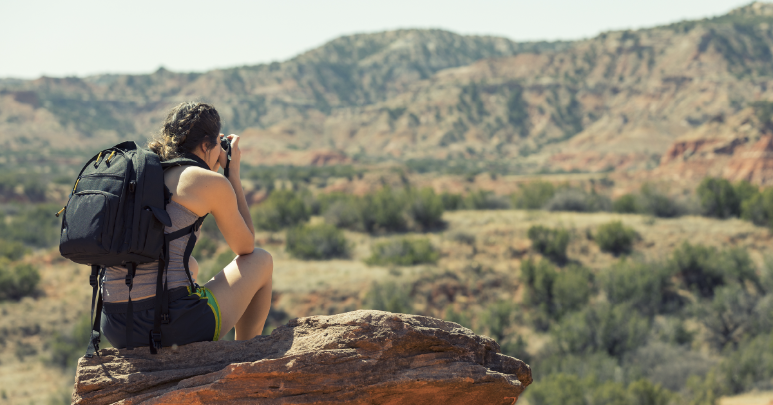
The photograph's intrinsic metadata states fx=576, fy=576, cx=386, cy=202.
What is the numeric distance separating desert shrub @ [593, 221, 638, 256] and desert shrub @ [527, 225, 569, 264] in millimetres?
1271

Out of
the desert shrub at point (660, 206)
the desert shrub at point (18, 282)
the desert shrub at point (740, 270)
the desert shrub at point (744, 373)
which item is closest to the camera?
the desert shrub at point (744, 373)

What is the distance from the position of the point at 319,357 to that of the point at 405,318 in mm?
534

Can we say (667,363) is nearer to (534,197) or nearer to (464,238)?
(464,238)

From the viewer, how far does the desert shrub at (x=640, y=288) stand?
17.4m

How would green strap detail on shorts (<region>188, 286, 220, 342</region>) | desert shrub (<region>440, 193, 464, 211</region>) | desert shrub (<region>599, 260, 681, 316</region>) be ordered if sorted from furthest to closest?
desert shrub (<region>440, 193, 464, 211</region>), desert shrub (<region>599, 260, 681, 316</region>), green strap detail on shorts (<region>188, 286, 220, 342</region>)

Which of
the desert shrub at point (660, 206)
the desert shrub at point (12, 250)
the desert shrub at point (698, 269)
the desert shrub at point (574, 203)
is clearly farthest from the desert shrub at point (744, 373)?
the desert shrub at point (12, 250)

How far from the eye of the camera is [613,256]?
20.7m

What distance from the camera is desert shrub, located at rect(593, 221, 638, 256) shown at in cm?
2094

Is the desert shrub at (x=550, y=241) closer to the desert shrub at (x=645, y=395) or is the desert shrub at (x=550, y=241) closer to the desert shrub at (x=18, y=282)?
the desert shrub at (x=645, y=395)

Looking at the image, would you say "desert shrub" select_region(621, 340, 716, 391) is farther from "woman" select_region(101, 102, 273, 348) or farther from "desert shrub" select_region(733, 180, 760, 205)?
"desert shrub" select_region(733, 180, 760, 205)

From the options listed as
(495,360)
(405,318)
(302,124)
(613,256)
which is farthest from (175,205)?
(302,124)

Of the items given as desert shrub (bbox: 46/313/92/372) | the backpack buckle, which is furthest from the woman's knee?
desert shrub (bbox: 46/313/92/372)

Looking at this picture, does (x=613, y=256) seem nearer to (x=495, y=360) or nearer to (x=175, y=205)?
(x=495, y=360)

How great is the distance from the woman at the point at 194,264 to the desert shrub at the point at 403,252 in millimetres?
15981
